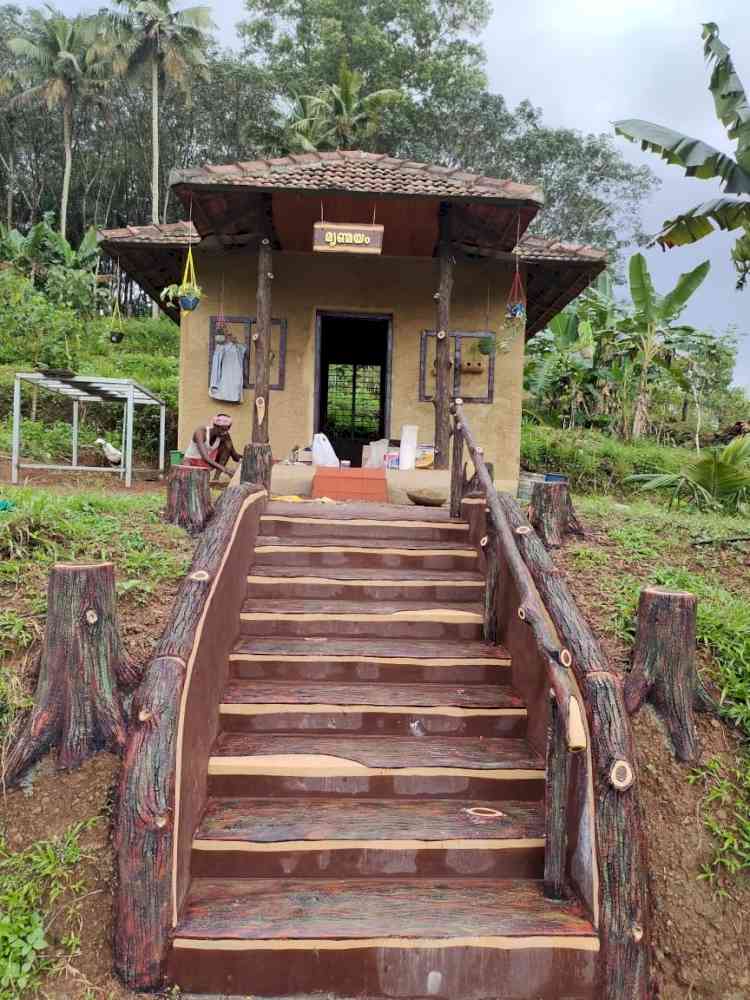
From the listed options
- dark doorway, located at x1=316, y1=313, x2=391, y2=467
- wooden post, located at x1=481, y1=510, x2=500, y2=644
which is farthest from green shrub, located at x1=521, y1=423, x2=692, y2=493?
wooden post, located at x1=481, y1=510, x2=500, y2=644

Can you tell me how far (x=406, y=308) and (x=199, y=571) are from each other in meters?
6.91

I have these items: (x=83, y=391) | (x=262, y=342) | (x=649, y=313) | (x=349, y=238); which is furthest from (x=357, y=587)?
(x=649, y=313)

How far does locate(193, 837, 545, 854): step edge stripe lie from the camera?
3.17 metres

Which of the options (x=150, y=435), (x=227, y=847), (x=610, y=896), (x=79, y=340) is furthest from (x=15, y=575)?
(x=79, y=340)

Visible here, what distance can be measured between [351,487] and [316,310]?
337 centimetres

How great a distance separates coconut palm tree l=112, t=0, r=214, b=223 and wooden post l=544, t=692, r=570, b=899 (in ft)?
85.3

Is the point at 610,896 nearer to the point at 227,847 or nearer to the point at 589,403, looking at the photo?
the point at 227,847

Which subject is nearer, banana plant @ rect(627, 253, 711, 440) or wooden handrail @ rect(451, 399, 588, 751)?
wooden handrail @ rect(451, 399, 588, 751)

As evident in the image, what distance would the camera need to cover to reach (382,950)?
2809mm

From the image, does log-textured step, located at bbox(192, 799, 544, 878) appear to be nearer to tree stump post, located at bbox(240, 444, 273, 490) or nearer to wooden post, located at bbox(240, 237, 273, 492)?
tree stump post, located at bbox(240, 444, 273, 490)

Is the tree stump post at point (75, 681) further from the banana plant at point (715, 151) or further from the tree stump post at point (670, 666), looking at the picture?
the banana plant at point (715, 151)

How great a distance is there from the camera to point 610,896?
2.91 m

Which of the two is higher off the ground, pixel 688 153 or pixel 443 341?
pixel 688 153

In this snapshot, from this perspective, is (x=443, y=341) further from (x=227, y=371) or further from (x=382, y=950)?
(x=382, y=950)
